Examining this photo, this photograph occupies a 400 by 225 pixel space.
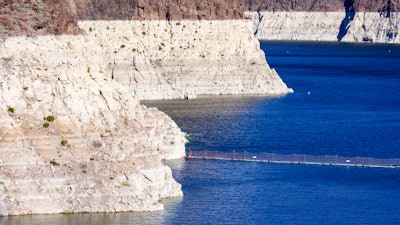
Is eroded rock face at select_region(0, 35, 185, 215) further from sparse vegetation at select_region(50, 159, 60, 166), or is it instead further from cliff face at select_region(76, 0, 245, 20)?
cliff face at select_region(76, 0, 245, 20)

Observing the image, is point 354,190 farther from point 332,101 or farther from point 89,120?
point 332,101

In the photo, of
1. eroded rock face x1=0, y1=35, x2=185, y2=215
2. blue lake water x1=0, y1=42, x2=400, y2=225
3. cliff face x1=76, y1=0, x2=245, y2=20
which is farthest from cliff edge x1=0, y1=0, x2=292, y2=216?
cliff face x1=76, y1=0, x2=245, y2=20

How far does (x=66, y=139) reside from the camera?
78.2 meters

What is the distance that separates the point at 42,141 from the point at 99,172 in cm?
343

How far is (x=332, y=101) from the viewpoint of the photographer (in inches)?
6407

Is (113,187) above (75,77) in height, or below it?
below

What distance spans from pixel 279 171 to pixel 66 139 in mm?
23040

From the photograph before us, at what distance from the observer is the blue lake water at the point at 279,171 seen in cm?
7969

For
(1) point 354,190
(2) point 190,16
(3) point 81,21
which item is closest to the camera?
(1) point 354,190

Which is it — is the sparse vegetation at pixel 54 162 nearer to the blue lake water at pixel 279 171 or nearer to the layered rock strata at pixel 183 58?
the blue lake water at pixel 279 171

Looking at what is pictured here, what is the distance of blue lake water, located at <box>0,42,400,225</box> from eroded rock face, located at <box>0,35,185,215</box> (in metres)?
1.20

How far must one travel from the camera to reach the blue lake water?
79.7 m

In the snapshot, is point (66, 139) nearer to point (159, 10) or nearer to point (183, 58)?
point (183, 58)

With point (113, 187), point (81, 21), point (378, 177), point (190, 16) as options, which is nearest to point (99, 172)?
point (113, 187)
